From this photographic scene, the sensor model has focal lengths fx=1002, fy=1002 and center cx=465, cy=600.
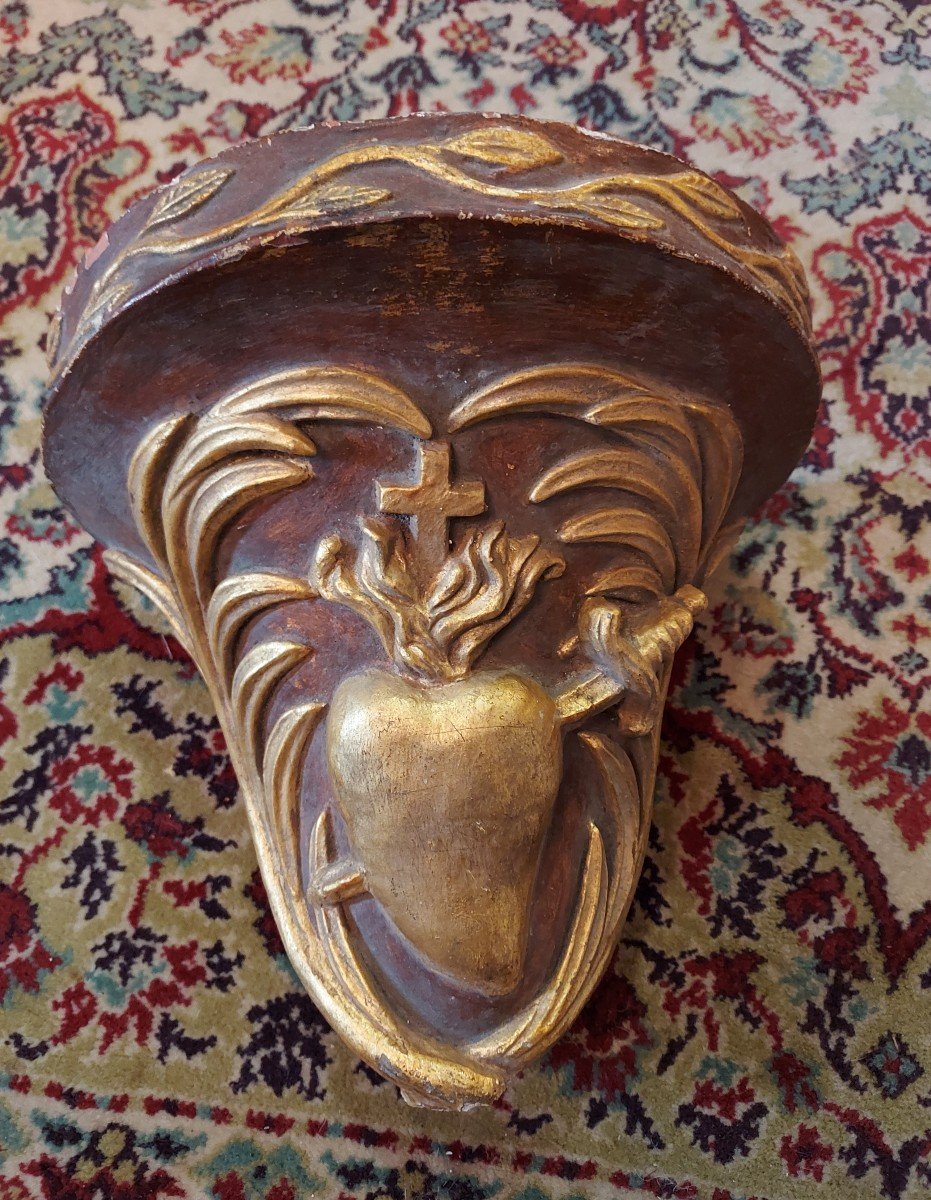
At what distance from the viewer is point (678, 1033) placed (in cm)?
72

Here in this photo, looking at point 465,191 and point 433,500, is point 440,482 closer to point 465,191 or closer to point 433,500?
point 433,500

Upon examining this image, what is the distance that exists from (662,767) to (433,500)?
14.7 inches

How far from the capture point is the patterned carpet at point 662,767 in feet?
2.28

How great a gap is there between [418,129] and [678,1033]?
619 mm

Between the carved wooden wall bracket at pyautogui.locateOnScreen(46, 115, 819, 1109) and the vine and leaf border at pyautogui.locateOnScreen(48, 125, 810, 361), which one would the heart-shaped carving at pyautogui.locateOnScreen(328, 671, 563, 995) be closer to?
the carved wooden wall bracket at pyautogui.locateOnScreen(46, 115, 819, 1109)

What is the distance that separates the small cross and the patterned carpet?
14.1 inches

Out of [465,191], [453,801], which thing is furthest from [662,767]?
[465,191]

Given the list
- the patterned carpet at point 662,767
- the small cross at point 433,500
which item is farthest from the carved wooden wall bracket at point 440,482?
the patterned carpet at point 662,767

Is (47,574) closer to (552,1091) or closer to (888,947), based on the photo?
(552,1091)

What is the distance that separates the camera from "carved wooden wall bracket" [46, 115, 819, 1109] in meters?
0.48

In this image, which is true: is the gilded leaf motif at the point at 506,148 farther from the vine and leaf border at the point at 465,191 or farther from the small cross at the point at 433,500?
the small cross at the point at 433,500

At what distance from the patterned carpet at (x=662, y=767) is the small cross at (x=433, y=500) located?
1.18ft

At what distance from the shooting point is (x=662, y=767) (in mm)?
790

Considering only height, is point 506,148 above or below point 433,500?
above
